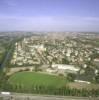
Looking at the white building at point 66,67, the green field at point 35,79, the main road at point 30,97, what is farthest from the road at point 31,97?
the white building at point 66,67

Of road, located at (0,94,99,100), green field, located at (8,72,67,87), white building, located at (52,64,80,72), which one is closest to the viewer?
road, located at (0,94,99,100)

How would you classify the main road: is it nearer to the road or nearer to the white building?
the road

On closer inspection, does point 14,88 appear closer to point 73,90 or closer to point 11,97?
point 11,97

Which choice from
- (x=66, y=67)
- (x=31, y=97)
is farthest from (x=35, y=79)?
(x=66, y=67)

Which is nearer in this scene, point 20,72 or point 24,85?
point 24,85

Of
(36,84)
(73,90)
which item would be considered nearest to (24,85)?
(36,84)

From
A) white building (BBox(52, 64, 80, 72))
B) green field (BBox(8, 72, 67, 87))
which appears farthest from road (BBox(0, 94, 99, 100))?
white building (BBox(52, 64, 80, 72))

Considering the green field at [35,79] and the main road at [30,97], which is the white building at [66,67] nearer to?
the green field at [35,79]

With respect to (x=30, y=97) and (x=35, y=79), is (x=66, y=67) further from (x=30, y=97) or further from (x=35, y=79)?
(x=30, y=97)
